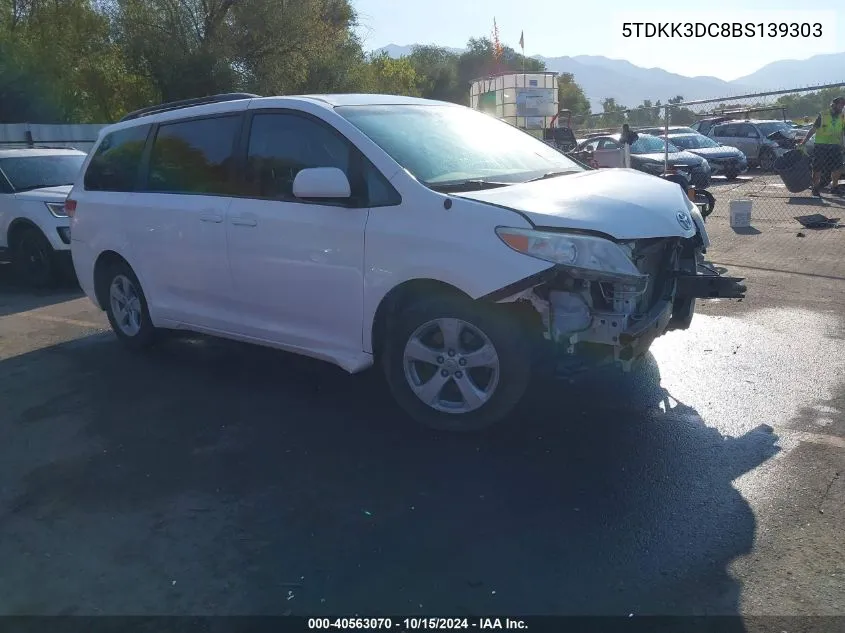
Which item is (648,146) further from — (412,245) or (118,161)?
(412,245)

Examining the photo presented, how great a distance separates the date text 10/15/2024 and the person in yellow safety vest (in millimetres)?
14481

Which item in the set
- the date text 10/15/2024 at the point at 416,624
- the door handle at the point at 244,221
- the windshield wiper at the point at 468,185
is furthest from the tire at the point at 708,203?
the date text 10/15/2024 at the point at 416,624

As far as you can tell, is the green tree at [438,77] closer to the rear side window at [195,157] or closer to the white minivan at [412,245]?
the rear side window at [195,157]

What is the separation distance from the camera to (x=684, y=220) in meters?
4.55

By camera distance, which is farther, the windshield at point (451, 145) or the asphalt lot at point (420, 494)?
the windshield at point (451, 145)

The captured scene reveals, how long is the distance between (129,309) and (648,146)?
54.3ft

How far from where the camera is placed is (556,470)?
159 inches

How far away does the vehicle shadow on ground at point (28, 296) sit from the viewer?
8.87 m

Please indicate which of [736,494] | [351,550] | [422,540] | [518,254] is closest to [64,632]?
[351,550]

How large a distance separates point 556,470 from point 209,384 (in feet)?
9.12

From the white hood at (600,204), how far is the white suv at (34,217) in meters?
6.65

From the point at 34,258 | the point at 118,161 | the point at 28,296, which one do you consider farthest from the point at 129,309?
the point at 34,258

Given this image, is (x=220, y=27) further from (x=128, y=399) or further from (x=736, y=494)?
(x=736, y=494)

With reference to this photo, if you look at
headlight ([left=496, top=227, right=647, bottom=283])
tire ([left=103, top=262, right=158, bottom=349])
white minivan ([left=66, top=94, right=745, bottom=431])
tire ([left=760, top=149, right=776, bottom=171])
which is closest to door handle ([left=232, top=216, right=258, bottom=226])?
white minivan ([left=66, top=94, right=745, bottom=431])
